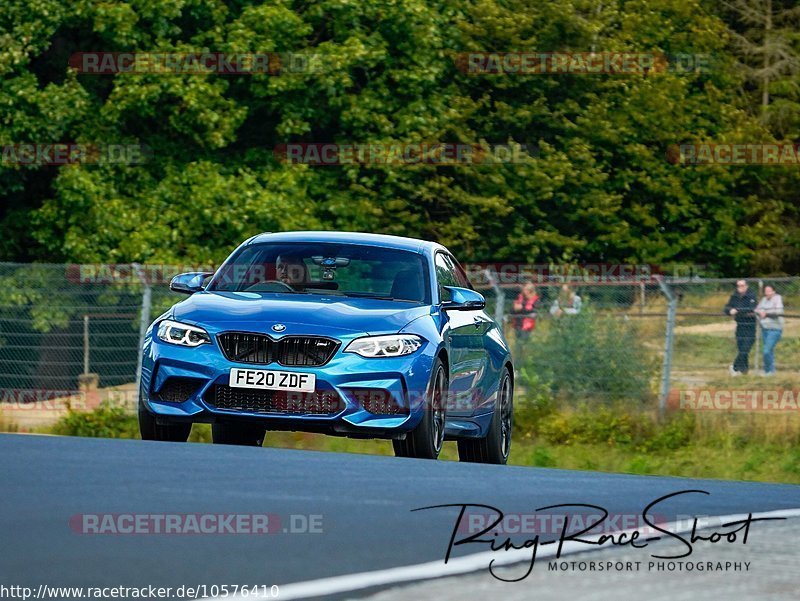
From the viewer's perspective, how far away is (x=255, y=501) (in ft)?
30.5

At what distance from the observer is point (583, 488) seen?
1112 cm

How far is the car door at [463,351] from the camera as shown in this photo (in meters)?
13.2

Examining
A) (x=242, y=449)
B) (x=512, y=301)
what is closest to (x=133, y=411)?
(x=512, y=301)

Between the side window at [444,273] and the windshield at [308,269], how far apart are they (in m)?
0.21

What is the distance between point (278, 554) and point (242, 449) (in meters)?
5.17

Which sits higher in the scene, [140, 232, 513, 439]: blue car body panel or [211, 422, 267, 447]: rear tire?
[140, 232, 513, 439]: blue car body panel

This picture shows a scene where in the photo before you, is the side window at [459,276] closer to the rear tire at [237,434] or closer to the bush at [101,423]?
the rear tire at [237,434]

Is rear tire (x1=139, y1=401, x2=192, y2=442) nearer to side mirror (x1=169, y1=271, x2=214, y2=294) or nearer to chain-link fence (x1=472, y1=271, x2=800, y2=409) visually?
side mirror (x1=169, y1=271, x2=214, y2=294)

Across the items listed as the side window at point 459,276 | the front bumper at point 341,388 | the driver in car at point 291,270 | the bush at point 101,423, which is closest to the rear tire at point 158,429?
the front bumper at point 341,388

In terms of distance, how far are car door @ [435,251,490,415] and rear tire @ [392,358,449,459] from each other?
379mm

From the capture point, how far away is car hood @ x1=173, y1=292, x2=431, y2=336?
1227 cm

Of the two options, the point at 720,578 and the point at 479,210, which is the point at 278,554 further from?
the point at 479,210

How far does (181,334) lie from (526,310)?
1224 centimetres

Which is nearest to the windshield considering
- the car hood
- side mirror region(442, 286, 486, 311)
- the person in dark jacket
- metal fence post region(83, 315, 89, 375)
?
side mirror region(442, 286, 486, 311)
